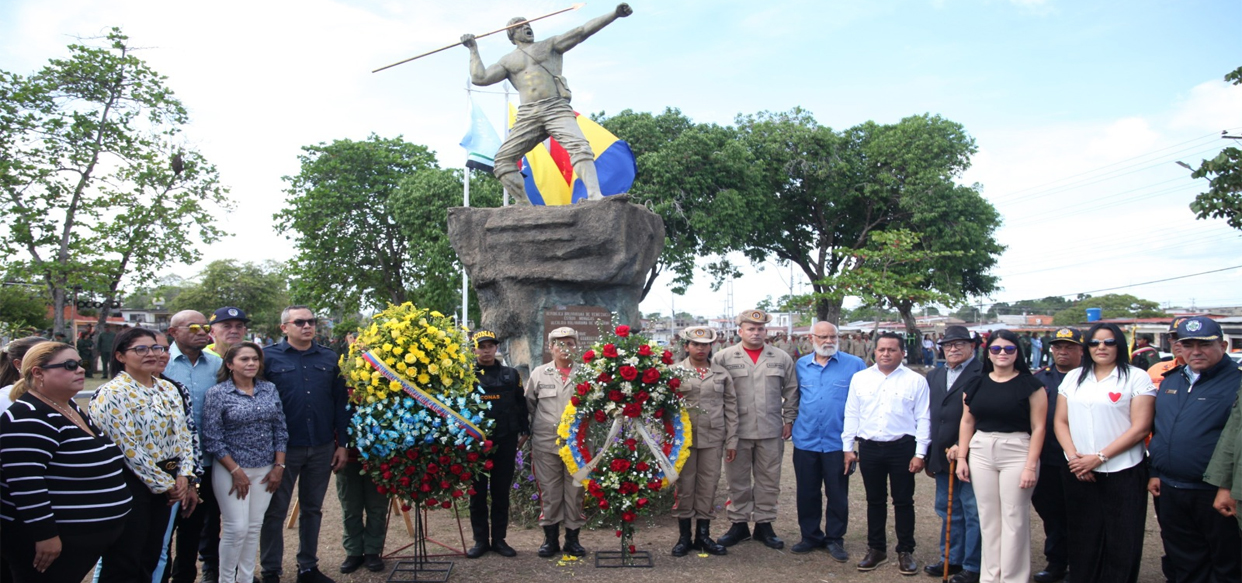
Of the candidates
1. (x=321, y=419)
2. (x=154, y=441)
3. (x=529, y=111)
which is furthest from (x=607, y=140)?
(x=154, y=441)

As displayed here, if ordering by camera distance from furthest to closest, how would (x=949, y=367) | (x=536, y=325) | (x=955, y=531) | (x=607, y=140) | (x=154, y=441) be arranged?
(x=607, y=140), (x=536, y=325), (x=949, y=367), (x=955, y=531), (x=154, y=441)

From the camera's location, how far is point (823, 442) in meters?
6.21

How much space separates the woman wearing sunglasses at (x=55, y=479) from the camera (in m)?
3.46

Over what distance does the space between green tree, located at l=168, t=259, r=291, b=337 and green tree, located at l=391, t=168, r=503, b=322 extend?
22.7m

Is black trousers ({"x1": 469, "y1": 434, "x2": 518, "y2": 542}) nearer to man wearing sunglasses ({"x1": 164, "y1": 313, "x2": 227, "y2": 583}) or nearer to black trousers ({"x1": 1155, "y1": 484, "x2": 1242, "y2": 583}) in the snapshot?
man wearing sunglasses ({"x1": 164, "y1": 313, "x2": 227, "y2": 583})

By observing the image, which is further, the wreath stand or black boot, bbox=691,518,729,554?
black boot, bbox=691,518,729,554

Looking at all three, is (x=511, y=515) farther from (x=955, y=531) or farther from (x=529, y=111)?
(x=529, y=111)

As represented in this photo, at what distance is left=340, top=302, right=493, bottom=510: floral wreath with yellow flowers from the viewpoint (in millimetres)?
5332

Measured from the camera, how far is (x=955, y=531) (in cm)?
582

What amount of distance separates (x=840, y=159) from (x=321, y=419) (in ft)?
92.0

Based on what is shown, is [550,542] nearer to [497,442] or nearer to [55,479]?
[497,442]

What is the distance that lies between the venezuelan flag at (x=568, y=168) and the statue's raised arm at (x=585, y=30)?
9.37 feet

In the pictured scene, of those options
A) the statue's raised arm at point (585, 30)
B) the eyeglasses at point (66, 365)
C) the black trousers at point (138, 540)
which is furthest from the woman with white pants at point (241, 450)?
the statue's raised arm at point (585, 30)

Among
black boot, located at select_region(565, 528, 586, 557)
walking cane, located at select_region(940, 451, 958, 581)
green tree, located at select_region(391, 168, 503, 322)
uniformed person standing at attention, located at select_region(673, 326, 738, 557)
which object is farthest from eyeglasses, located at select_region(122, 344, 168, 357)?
green tree, located at select_region(391, 168, 503, 322)
